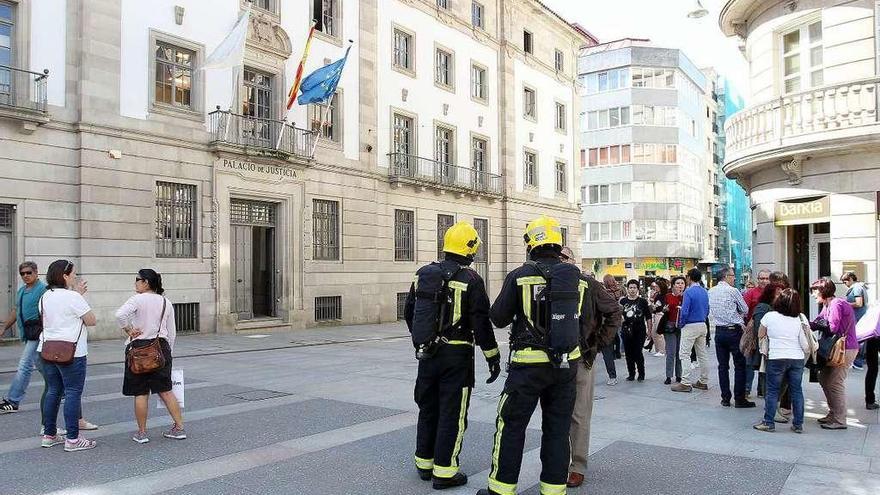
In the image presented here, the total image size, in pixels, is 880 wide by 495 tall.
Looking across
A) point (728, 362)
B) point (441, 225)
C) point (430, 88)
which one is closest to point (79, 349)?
point (728, 362)

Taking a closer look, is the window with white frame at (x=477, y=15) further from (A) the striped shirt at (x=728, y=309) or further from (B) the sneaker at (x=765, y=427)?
(B) the sneaker at (x=765, y=427)

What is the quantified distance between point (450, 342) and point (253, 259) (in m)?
17.1

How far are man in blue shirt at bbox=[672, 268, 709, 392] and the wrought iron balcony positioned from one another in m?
5.54

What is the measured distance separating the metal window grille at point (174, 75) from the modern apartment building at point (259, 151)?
40 millimetres

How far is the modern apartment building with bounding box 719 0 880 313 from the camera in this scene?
44.7ft

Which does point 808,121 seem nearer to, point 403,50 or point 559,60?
point 403,50

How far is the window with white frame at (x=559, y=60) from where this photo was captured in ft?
119

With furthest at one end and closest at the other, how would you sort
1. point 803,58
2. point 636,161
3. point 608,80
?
point 608,80 → point 636,161 → point 803,58

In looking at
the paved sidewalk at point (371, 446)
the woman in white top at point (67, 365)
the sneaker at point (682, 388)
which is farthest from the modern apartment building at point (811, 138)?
the woman in white top at point (67, 365)

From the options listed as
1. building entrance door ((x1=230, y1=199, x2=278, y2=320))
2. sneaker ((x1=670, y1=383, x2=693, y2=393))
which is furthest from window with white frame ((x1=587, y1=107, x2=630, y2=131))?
sneaker ((x1=670, y1=383, x2=693, y2=393))

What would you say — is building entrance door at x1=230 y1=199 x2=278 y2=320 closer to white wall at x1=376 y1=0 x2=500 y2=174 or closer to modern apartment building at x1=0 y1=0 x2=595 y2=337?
modern apartment building at x1=0 y1=0 x2=595 y2=337

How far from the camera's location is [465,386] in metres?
5.40

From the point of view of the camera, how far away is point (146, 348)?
662 centimetres

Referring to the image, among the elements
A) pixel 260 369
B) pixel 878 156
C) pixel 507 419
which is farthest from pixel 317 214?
pixel 507 419
